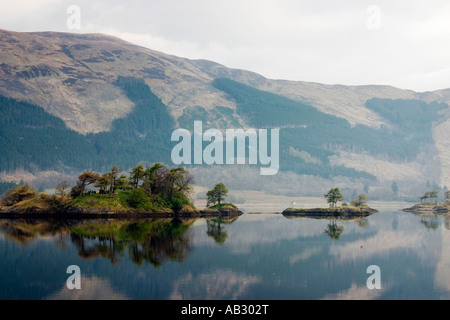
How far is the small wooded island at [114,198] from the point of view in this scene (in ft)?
372

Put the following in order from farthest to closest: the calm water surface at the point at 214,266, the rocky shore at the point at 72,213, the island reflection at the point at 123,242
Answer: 1. the rocky shore at the point at 72,213
2. the island reflection at the point at 123,242
3. the calm water surface at the point at 214,266

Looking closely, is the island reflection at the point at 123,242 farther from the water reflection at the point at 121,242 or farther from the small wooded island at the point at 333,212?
the small wooded island at the point at 333,212

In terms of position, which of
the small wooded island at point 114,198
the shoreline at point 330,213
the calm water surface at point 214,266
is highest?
the small wooded island at point 114,198

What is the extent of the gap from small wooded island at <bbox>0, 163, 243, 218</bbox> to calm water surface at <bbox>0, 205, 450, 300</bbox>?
4170cm

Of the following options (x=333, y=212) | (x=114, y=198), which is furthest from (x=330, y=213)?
(x=114, y=198)

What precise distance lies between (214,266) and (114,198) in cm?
7516

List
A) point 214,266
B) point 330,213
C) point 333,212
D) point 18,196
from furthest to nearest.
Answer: point 333,212, point 330,213, point 18,196, point 214,266

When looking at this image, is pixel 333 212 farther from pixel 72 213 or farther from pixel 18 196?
pixel 18 196

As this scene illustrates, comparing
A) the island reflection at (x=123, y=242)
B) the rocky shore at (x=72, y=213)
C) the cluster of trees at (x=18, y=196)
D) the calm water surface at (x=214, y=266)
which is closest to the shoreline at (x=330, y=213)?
the rocky shore at (x=72, y=213)

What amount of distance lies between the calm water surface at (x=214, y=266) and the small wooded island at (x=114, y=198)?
1642 inches

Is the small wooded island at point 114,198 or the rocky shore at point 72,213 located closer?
the rocky shore at point 72,213

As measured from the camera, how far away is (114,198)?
117 metres
